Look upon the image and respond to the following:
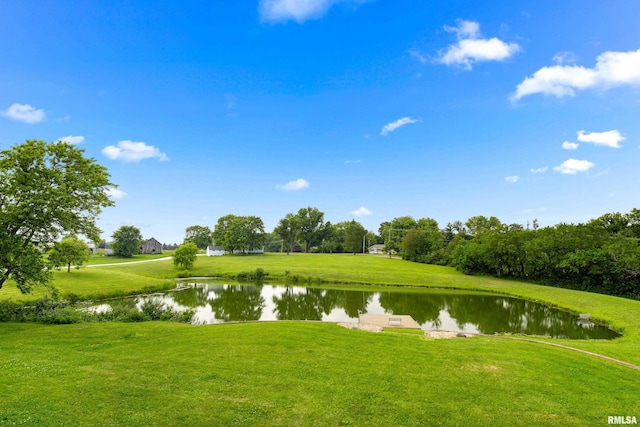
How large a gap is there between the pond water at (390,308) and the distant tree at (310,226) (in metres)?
58.9

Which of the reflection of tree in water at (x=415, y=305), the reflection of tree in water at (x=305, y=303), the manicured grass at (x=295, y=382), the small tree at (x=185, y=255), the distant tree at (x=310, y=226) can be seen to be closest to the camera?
the manicured grass at (x=295, y=382)

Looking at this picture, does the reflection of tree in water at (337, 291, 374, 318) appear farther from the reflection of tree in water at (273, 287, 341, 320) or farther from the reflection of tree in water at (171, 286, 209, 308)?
the reflection of tree in water at (171, 286, 209, 308)

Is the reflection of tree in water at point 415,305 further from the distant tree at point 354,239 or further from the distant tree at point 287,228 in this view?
the distant tree at point 287,228

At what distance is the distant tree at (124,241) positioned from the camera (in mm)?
71881

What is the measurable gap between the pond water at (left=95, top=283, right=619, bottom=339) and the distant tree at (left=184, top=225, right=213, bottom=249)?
206 ft

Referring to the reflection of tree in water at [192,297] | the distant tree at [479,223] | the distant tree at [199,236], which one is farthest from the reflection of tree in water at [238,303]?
the distant tree at [479,223]

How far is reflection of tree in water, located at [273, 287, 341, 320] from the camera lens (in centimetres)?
2591

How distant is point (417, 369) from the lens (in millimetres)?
10180

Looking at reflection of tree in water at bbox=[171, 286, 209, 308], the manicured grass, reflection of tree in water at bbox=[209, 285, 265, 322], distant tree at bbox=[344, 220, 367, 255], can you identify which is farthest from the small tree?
distant tree at bbox=[344, 220, 367, 255]

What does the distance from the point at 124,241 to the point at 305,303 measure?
57865mm

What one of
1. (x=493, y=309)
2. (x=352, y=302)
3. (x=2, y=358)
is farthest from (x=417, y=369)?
(x=493, y=309)

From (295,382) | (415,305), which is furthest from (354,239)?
(295,382)

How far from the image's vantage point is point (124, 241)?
72188 mm

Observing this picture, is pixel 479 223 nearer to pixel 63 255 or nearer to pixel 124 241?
pixel 124 241
